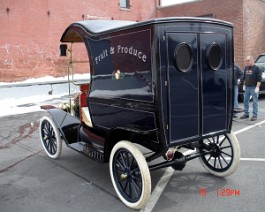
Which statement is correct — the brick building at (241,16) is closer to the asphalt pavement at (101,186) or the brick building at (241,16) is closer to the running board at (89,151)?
the asphalt pavement at (101,186)

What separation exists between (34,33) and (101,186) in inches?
594

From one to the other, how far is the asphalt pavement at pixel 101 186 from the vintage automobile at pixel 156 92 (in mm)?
305

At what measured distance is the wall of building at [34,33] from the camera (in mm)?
16562

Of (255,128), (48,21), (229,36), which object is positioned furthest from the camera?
(48,21)

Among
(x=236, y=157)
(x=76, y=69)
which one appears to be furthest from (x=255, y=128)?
(x=76, y=69)

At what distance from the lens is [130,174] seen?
387cm

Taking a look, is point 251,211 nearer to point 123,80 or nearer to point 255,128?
point 123,80

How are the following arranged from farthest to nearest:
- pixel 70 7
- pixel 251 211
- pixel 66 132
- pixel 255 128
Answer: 1. pixel 70 7
2. pixel 255 128
3. pixel 66 132
4. pixel 251 211

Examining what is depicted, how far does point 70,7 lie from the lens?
19609 millimetres

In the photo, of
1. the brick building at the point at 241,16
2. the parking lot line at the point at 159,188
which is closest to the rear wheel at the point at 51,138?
the parking lot line at the point at 159,188

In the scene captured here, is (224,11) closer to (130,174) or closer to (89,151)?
(89,151)

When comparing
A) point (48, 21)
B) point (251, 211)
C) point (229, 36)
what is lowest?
point (251, 211)

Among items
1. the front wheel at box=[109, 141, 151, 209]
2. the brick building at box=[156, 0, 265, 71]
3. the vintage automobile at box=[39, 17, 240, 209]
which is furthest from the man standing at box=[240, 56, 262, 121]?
the brick building at box=[156, 0, 265, 71]

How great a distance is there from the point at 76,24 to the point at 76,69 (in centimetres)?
1490
